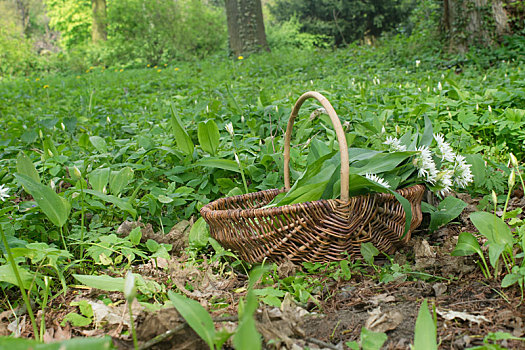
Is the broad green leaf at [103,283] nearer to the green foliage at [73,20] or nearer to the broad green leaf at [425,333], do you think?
the broad green leaf at [425,333]

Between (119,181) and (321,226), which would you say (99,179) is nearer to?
(119,181)

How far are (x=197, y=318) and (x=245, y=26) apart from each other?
930 cm

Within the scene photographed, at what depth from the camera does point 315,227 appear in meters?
1.88

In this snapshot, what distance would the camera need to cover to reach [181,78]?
25.6 ft

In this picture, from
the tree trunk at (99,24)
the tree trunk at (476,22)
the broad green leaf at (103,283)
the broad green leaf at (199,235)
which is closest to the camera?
the broad green leaf at (103,283)

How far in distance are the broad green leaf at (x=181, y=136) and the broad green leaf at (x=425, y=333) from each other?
6.00 ft

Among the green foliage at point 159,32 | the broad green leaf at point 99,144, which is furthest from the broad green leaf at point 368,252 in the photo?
the green foliage at point 159,32

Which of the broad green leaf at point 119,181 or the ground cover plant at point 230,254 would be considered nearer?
the ground cover plant at point 230,254

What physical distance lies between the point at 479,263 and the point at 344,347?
677mm

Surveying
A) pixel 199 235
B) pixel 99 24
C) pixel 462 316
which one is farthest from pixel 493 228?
pixel 99 24

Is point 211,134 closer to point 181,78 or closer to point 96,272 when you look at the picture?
point 96,272

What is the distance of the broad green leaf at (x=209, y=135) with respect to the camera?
270 cm

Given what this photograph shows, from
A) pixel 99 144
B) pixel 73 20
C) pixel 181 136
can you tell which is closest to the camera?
pixel 181 136

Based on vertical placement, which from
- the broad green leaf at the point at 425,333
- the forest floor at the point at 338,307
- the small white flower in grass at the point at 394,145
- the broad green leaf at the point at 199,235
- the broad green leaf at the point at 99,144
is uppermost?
the broad green leaf at the point at 99,144
